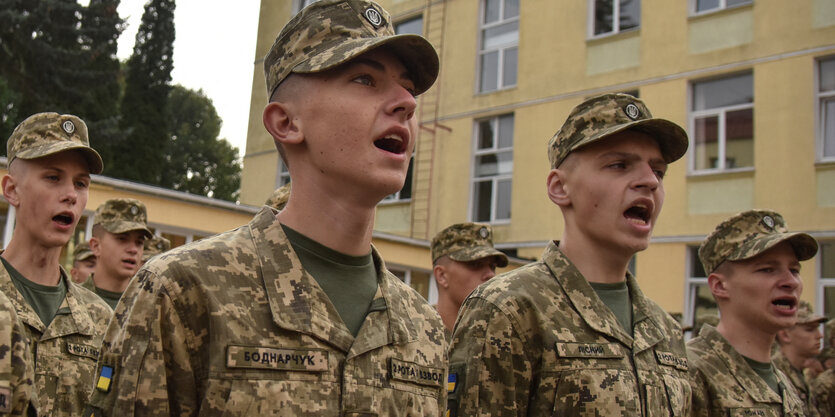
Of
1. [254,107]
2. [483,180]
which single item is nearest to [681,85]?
[483,180]

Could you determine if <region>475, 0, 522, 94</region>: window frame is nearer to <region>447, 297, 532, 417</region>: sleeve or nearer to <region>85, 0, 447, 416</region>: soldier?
<region>447, 297, 532, 417</region>: sleeve

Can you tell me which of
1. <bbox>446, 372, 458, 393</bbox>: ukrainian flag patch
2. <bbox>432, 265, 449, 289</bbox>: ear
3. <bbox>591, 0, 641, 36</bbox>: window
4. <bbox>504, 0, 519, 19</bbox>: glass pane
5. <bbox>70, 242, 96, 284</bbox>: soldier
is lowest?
<bbox>446, 372, 458, 393</bbox>: ukrainian flag patch

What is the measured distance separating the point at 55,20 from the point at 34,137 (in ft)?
68.1

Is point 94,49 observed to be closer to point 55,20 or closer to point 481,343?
point 55,20

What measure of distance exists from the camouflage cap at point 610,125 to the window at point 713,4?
1323 centimetres

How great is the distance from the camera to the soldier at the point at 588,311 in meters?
3.09

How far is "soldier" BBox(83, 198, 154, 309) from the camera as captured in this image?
6.79 meters

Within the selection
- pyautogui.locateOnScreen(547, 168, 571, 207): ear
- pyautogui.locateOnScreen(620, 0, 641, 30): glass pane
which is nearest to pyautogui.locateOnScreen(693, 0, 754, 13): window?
pyautogui.locateOnScreen(620, 0, 641, 30): glass pane

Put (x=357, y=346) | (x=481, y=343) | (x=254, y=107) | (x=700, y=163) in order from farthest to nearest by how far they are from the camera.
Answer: (x=254, y=107) < (x=700, y=163) < (x=481, y=343) < (x=357, y=346)

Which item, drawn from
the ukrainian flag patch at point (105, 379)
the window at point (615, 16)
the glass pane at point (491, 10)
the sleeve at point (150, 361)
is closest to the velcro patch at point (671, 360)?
the sleeve at point (150, 361)

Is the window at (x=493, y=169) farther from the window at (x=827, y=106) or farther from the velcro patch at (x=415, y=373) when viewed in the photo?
the velcro patch at (x=415, y=373)

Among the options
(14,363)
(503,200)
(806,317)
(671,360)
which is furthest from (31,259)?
(503,200)

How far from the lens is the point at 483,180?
1944 cm

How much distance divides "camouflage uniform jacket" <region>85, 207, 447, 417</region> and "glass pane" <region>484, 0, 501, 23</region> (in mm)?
18261
